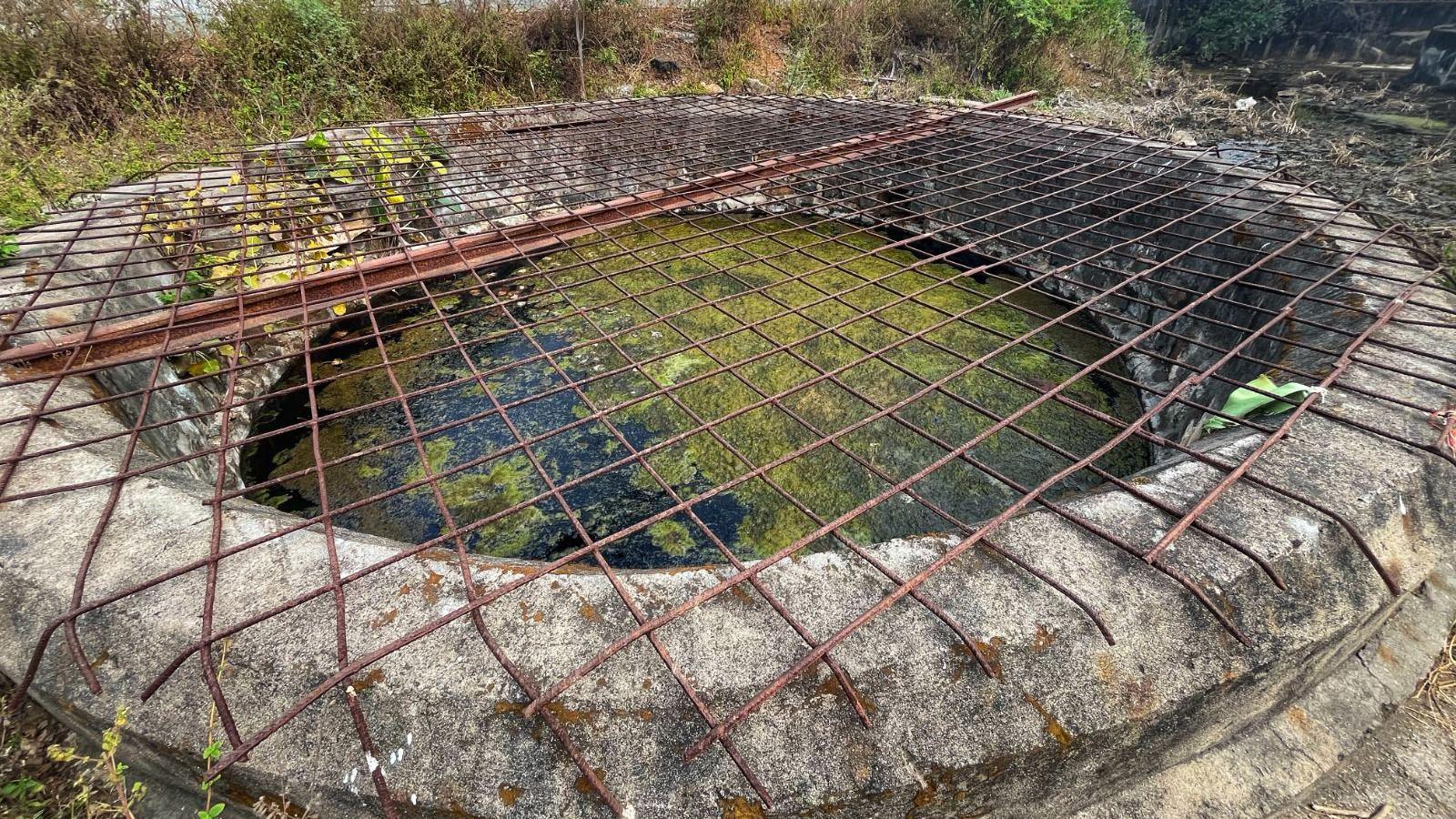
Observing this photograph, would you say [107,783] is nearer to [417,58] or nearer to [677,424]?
[677,424]

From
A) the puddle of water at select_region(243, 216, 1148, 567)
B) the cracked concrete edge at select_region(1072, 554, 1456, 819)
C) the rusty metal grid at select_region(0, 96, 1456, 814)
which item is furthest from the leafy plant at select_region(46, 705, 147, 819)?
the cracked concrete edge at select_region(1072, 554, 1456, 819)

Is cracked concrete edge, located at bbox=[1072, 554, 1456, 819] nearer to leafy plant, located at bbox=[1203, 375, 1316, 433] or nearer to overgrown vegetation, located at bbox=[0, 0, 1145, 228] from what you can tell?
leafy plant, located at bbox=[1203, 375, 1316, 433]

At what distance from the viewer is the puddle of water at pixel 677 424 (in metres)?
2.51

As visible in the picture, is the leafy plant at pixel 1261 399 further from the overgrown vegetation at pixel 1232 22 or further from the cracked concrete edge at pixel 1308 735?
the overgrown vegetation at pixel 1232 22

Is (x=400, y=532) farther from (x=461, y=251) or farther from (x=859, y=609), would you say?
(x=859, y=609)

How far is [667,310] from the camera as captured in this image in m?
3.87

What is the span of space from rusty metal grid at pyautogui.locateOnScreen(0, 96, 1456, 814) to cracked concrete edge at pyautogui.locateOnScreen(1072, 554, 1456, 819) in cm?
34

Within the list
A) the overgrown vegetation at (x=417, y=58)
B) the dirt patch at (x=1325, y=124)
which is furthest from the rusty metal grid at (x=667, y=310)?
the overgrown vegetation at (x=417, y=58)

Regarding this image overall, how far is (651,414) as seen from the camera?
3105mm

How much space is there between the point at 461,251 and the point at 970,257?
137 inches

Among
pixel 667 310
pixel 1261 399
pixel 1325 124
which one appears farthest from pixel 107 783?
pixel 1325 124

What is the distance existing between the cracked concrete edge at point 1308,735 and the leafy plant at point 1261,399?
0.48 m

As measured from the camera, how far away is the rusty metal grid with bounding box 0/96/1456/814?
3.86 ft

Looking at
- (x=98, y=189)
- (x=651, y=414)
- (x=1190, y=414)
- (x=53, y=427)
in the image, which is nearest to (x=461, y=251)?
(x=651, y=414)
